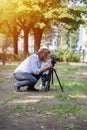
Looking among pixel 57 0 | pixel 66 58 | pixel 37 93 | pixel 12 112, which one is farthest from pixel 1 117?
pixel 57 0

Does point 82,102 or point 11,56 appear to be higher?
point 82,102

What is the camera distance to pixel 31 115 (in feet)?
24.8

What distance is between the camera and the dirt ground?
6.57 meters

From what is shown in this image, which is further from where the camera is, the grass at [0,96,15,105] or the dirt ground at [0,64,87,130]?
the grass at [0,96,15,105]

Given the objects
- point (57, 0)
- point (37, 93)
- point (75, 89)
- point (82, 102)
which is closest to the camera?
point (82, 102)

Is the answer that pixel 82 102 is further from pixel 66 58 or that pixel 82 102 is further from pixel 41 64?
pixel 66 58

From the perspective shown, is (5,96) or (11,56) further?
(11,56)

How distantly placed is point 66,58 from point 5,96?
2302 cm

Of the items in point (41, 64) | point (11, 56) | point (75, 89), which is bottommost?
point (11, 56)

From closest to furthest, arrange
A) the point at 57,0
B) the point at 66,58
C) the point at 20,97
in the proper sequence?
the point at 20,97 → the point at 66,58 → the point at 57,0

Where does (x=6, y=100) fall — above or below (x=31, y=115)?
below

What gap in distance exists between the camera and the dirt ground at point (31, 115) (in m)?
6.57

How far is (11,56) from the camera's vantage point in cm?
3669

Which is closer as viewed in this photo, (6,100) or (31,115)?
(31,115)
